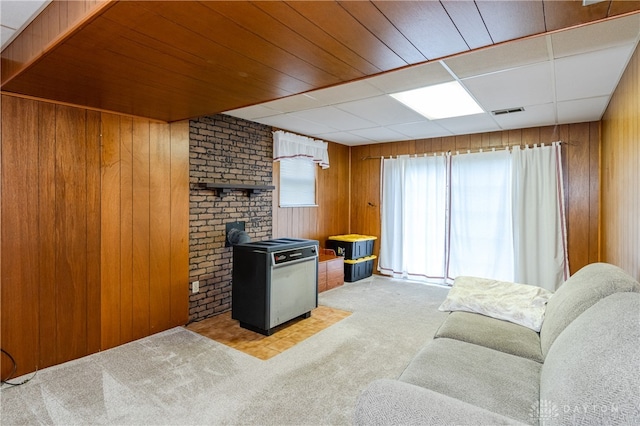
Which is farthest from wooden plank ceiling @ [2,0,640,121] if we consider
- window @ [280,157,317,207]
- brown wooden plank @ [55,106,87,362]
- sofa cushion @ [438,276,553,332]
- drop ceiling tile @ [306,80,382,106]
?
window @ [280,157,317,207]

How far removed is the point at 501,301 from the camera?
2473 mm

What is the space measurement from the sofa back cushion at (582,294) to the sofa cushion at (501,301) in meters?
0.15

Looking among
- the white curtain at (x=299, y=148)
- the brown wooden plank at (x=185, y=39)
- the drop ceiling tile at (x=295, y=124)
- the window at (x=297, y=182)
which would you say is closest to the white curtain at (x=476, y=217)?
the white curtain at (x=299, y=148)

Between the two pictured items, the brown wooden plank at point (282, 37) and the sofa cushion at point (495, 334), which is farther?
the sofa cushion at point (495, 334)

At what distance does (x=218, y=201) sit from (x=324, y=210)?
7.19 feet

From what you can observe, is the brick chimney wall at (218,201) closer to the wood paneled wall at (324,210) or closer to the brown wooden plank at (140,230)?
the wood paneled wall at (324,210)

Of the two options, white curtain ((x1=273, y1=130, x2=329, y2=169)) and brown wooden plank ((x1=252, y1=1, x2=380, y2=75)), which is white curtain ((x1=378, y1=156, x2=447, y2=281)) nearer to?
white curtain ((x1=273, y1=130, x2=329, y2=169))

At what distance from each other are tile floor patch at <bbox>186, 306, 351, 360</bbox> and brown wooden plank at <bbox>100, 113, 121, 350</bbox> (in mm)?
740

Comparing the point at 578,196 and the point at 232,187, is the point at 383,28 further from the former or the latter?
the point at 578,196

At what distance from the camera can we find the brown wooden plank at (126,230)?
3.07 m

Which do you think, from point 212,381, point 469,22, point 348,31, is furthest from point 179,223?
point 469,22

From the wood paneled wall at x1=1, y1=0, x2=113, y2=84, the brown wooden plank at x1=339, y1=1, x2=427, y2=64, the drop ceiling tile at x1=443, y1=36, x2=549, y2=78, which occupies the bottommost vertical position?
the brown wooden plank at x1=339, y1=1, x2=427, y2=64

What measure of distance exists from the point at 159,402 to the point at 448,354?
1.85 m

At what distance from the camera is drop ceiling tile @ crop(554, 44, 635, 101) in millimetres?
2311
